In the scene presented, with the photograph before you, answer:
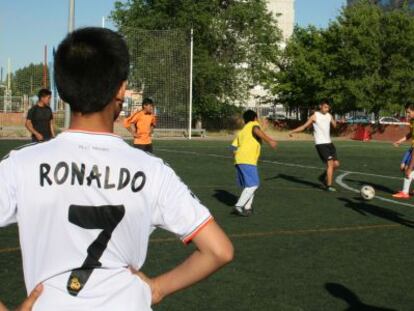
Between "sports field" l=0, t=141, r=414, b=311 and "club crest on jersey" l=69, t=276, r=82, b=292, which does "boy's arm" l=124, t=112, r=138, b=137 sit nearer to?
"sports field" l=0, t=141, r=414, b=311

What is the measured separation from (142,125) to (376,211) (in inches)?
262

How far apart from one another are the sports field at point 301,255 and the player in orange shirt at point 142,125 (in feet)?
6.73

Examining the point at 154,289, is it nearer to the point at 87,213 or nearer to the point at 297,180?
the point at 87,213

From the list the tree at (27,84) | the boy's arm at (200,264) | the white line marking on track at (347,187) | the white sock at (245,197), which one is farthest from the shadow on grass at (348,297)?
the tree at (27,84)

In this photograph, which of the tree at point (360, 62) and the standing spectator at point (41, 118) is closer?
the standing spectator at point (41, 118)

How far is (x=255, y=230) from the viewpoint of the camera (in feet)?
29.2

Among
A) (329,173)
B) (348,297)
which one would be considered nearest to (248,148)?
(329,173)

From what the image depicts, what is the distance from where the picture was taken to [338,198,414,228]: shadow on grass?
32.8ft

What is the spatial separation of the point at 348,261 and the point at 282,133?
138 ft

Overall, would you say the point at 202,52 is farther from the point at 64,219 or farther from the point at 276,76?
the point at 64,219

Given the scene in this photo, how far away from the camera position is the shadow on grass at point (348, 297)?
5398mm

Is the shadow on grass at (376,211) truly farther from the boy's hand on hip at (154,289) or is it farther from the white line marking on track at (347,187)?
the boy's hand on hip at (154,289)

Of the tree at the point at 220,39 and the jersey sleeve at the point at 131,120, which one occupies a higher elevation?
the tree at the point at 220,39

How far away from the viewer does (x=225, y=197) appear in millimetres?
12648
